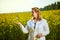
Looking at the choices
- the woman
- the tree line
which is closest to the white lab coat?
the woman

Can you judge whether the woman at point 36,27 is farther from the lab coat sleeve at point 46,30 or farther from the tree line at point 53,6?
the tree line at point 53,6

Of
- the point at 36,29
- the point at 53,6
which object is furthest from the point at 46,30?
the point at 53,6

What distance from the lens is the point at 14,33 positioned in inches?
74.2

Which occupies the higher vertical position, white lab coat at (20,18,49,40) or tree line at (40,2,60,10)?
Result: tree line at (40,2,60,10)

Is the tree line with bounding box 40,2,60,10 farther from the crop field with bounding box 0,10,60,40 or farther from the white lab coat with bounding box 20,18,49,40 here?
the white lab coat with bounding box 20,18,49,40

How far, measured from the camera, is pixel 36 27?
189cm

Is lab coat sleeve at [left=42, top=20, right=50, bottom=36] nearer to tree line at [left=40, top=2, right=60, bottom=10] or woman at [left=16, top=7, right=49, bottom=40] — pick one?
woman at [left=16, top=7, right=49, bottom=40]

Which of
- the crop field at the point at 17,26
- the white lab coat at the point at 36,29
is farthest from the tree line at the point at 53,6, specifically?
the white lab coat at the point at 36,29

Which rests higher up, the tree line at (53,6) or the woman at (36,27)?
the tree line at (53,6)

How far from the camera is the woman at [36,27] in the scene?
1889mm

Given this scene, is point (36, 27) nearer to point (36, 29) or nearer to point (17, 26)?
point (36, 29)

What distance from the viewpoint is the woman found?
1.89 m

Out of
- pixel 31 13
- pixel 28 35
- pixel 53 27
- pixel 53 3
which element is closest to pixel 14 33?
pixel 28 35

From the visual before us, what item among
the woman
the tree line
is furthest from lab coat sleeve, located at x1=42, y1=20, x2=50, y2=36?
the tree line
